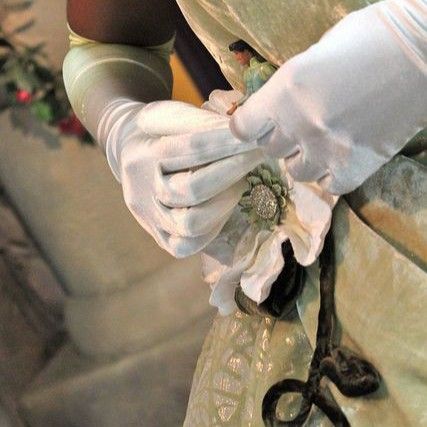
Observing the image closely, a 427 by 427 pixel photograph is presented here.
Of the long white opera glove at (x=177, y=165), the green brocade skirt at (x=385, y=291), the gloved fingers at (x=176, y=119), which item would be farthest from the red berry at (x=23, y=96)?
the green brocade skirt at (x=385, y=291)

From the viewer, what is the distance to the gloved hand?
447 mm

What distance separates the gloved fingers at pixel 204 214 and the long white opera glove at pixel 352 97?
0.10 meters

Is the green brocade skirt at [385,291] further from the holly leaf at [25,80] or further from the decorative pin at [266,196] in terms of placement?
the holly leaf at [25,80]

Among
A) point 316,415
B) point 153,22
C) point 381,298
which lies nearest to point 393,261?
point 381,298

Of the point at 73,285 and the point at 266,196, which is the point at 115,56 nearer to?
the point at 266,196

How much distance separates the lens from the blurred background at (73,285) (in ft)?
3.70

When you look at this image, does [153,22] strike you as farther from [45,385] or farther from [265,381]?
[45,385]


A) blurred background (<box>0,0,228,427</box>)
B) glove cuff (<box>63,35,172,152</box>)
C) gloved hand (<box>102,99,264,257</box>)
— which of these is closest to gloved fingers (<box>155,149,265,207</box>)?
gloved hand (<box>102,99,264,257</box>)

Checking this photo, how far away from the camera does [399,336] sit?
40 centimetres

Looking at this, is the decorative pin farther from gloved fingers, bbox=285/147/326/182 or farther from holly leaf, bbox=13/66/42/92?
holly leaf, bbox=13/66/42/92

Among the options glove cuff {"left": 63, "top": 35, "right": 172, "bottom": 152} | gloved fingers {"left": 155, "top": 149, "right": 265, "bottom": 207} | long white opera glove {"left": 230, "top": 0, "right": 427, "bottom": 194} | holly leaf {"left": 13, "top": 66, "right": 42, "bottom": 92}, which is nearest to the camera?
long white opera glove {"left": 230, "top": 0, "right": 427, "bottom": 194}

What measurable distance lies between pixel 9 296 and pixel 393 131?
964mm

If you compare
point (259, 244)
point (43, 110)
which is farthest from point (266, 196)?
point (43, 110)

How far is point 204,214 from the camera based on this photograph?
0.47m
